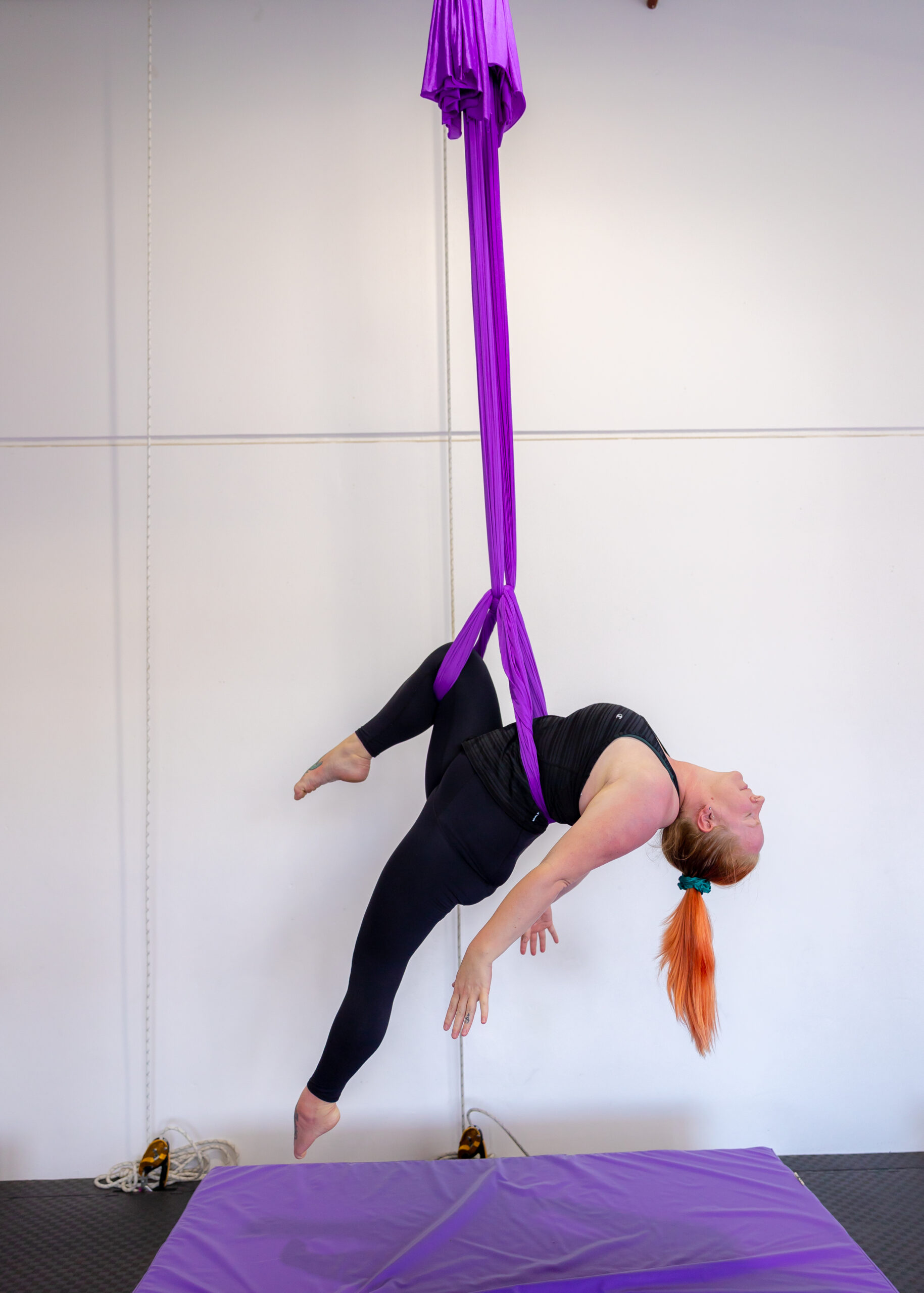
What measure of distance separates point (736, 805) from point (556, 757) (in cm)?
43

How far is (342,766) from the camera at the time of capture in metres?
2.18

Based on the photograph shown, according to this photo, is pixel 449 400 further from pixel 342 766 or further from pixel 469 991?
pixel 469 991

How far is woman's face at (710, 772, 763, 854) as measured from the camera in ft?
6.45

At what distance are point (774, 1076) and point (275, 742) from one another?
1.85 meters

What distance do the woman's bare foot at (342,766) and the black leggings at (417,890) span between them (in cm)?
23

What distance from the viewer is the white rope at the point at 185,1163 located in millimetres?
2535

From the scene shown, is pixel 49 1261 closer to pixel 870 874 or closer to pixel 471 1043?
pixel 471 1043

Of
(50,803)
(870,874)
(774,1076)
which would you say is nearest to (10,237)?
(50,803)

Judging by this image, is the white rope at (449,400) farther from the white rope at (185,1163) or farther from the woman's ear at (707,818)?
the woman's ear at (707,818)

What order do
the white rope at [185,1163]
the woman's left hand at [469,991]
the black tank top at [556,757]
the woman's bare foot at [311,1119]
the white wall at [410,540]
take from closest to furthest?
the woman's left hand at [469,991], the black tank top at [556,757], the woman's bare foot at [311,1119], the white rope at [185,1163], the white wall at [410,540]

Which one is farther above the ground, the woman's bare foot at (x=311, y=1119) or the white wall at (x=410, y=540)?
the white wall at (x=410, y=540)

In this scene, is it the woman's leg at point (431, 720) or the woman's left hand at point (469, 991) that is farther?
the woman's leg at point (431, 720)

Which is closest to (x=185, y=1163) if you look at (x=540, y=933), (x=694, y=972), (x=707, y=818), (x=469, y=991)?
(x=540, y=933)

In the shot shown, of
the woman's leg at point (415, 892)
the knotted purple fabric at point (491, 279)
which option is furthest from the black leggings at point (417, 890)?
the knotted purple fabric at point (491, 279)
